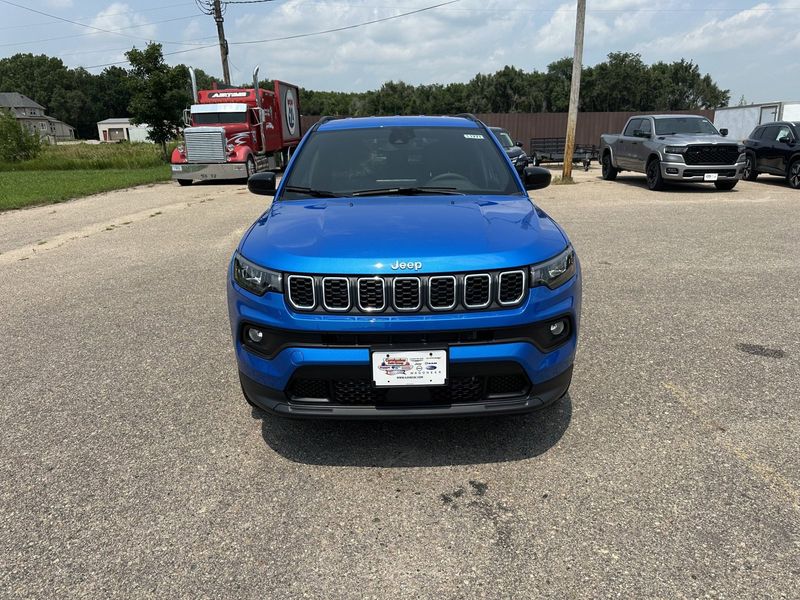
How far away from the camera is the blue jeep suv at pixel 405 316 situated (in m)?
2.56

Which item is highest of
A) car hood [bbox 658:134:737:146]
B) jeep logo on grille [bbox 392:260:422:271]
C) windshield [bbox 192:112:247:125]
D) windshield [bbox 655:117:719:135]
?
windshield [bbox 192:112:247:125]

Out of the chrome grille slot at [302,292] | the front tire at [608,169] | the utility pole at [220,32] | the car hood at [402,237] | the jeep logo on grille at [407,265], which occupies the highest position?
the utility pole at [220,32]

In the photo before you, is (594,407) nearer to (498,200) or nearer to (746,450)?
(746,450)

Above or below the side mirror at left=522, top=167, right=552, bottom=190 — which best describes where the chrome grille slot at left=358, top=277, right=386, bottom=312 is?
below

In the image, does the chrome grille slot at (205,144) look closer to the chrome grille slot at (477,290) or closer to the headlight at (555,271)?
the headlight at (555,271)

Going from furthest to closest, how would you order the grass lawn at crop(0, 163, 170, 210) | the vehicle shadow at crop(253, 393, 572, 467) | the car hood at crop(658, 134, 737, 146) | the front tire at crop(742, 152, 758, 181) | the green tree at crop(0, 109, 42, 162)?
1. the green tree at crop(0, 109, 42, 162)
2. the front tire at crop(742, 152, 758, 181)
3. the grass lawn at crop(0, 163, 170, 210)
4. the car hood at crop(658, 134, 737, 146)
5. the vehicle shadow at crop(253, 393, 572, 467)

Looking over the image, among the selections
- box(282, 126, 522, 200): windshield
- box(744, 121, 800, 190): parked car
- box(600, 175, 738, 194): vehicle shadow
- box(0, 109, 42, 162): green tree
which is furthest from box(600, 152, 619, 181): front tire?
box(0, 109, 42, 162): green tree

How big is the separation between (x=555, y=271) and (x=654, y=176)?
13.9m

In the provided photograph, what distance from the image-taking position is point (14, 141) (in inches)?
1280

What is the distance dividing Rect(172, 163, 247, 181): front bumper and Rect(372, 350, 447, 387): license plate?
61.1 ft

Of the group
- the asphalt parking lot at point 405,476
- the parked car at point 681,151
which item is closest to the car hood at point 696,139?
the parked car at point 681,151

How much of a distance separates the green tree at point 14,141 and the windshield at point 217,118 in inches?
734

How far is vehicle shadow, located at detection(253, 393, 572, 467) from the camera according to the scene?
297cm

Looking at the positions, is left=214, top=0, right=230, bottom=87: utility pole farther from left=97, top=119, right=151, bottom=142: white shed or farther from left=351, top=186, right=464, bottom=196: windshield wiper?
Answer: left=97, top=119, right=151, bottom=142: white shed
